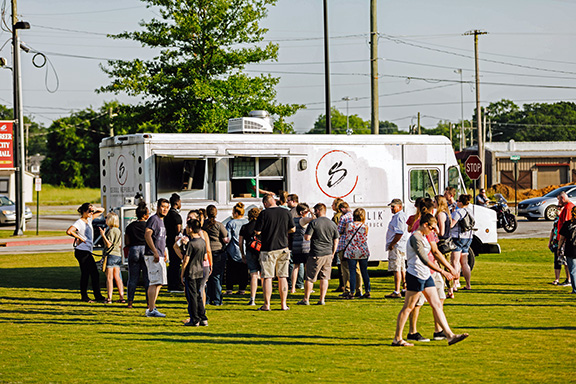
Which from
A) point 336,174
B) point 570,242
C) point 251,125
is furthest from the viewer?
point 251,125

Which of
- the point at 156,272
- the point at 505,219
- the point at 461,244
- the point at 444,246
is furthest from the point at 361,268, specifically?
the point at 505,219

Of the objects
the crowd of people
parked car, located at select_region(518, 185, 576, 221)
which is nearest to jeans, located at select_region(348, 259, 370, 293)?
the crowd of people

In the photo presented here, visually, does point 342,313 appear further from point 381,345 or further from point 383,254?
point 383,254

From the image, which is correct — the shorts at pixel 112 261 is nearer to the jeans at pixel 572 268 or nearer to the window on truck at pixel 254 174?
the window on truck at pixel 254 174

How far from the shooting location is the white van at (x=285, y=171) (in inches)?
638

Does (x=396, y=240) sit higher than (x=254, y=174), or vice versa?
(x=254, y=174)

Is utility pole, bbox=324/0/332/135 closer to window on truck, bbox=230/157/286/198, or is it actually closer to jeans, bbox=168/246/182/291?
window on truck, bbox=230/157/286/198

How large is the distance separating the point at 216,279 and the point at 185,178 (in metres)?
2.88

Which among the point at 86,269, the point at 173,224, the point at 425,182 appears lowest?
the point at 86,269

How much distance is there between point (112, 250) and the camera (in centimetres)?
1461

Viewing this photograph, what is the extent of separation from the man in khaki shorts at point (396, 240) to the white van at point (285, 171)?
2.61 meters

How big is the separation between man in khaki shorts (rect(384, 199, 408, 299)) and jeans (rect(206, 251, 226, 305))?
301 centimetres

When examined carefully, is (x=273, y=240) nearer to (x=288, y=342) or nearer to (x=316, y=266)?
(x=316, y=266)

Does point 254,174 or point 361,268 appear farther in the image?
point 254,174
